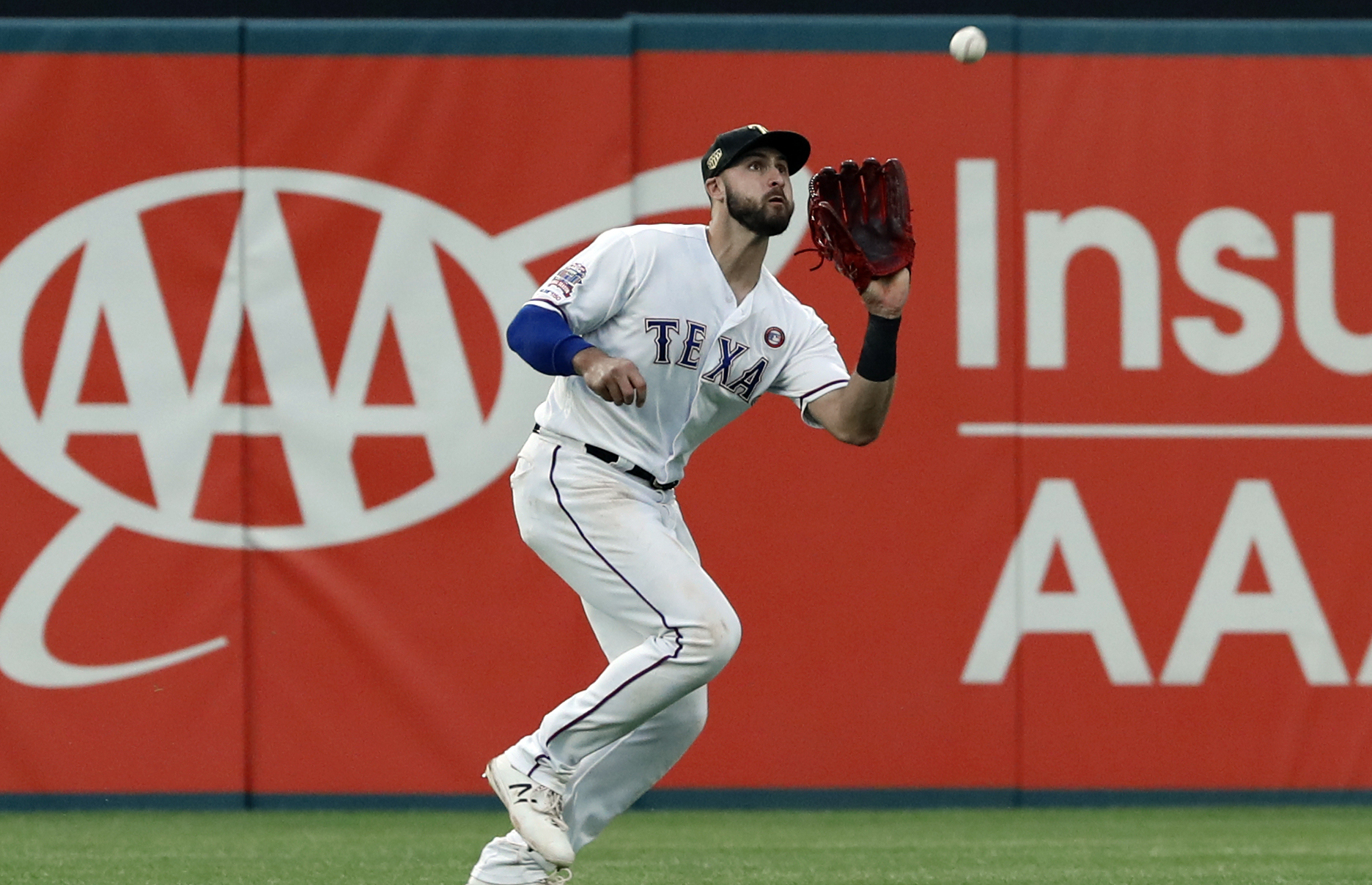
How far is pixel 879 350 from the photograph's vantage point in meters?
4.61

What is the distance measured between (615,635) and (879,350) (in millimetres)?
992

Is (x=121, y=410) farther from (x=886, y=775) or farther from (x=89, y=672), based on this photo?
(x=886, y=775)

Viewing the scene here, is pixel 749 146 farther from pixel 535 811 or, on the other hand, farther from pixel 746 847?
pixel 746 847

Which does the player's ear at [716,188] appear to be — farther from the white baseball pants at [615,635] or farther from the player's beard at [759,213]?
the white baseball pants at [615,635]

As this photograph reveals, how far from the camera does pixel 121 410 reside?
718 cm

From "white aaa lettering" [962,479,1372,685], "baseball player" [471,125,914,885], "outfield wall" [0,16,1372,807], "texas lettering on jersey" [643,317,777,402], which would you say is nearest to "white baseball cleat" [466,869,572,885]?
"baseball player" [471,125,914,885]

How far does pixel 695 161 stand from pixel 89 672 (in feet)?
10.2

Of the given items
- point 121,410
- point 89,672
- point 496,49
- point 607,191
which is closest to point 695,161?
point 607,191

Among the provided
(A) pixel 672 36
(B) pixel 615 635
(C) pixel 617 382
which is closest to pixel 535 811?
(B) pixel 615 635

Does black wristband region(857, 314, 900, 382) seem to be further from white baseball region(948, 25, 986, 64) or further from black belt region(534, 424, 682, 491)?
white baseball region(948, 25, 986, 64)

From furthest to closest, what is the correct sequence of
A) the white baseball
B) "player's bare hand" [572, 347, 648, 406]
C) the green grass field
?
the white baseball
the green grass field
"player's bare hand" [572, 347, 648, 406]

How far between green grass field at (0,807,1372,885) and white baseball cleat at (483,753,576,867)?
106 centimetres

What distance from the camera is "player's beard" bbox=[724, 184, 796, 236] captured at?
4781 mm

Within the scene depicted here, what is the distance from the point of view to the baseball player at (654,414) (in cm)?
443
